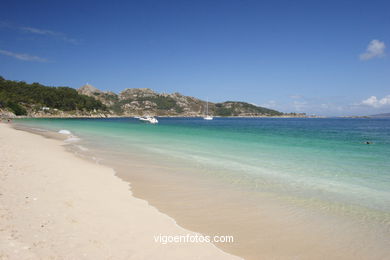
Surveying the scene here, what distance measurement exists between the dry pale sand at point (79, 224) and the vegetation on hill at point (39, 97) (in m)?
135

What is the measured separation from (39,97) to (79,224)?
579 feet

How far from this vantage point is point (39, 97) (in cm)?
15312

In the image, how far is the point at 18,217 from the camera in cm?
566

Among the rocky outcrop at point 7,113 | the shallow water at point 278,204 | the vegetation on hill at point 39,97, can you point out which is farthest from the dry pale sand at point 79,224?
the vegetation on hill at point 39,97

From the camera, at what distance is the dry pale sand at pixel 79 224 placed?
463 cm

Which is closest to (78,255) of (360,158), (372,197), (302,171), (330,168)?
(372,197)

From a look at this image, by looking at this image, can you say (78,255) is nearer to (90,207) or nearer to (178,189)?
(90,207)

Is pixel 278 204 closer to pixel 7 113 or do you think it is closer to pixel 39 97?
pixel 7 113

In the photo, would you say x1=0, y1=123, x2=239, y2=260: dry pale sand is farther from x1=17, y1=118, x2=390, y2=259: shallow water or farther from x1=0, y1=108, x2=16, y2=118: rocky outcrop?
x1=0, y1=108, x2=16, y2=118: rocky outcrop

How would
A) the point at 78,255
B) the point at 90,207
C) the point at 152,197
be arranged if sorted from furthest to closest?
1. the point at 152,197
2. the point at 90,207
3. the point at 78,255

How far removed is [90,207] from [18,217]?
175cm

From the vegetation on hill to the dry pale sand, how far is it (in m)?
135

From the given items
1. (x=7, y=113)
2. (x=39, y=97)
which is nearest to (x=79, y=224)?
(x=7, y=113)

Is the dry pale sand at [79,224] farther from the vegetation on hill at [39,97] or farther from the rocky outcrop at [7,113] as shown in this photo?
the vegetation on hill at [39,97]
